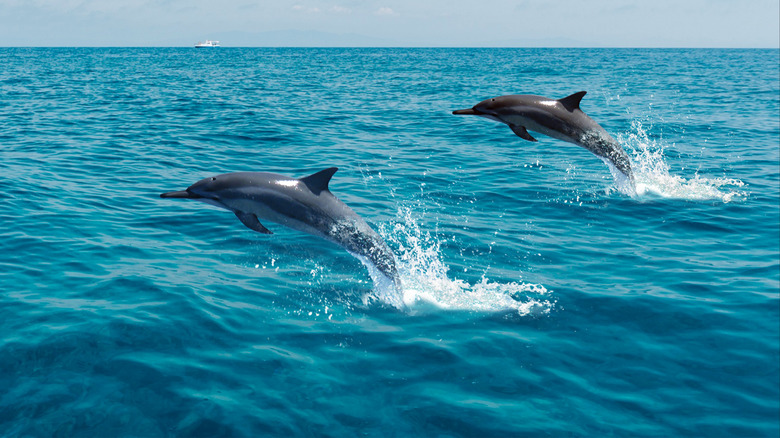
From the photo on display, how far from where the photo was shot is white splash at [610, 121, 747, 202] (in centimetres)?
1296

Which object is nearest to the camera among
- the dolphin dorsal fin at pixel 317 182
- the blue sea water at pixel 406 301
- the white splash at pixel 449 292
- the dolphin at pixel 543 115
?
the blue sea water at pixel 406 301

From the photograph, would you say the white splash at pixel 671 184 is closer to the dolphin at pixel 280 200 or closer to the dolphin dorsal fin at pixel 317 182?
the dolphin at pixel 280 200

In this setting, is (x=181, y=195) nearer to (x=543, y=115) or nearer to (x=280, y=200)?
(x=280, y=200)

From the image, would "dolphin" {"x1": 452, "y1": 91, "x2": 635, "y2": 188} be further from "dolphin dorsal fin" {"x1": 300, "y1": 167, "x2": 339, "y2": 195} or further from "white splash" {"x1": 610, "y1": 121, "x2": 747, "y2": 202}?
"white splash" {"x1": 610, "y1": 121, "x2": 747, "y2": 202}

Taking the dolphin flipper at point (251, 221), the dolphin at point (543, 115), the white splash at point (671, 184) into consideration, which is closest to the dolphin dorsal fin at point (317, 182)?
the dolphin flipper at point (251, 221)

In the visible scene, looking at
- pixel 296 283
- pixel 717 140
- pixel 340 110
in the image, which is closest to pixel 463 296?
pixel 296 283

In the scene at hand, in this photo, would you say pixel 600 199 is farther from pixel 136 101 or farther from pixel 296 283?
pixel 136 101

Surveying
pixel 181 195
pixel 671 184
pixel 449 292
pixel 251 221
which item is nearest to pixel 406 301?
pixel 449 292

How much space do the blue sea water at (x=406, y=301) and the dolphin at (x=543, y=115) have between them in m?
1.69

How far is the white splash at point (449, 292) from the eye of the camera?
25.2 feet

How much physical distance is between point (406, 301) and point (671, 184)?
8.36 m

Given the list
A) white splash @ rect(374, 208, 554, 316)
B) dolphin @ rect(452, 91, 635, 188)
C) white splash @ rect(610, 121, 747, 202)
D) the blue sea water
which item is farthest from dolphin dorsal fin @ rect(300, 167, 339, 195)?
white splash @ rect(610, 121, 747, 202)

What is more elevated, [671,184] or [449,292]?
[671,184]

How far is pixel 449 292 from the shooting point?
8.17 metres
